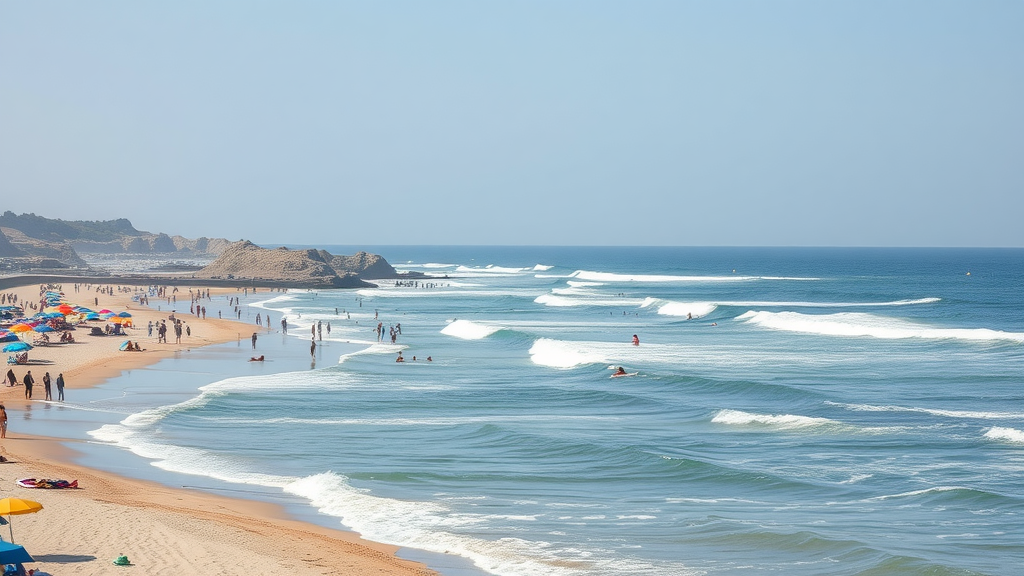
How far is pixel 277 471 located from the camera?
19.0 meters

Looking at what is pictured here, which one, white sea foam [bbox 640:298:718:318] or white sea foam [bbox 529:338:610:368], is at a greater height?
white sea foam [bbox 640:298:718:318]

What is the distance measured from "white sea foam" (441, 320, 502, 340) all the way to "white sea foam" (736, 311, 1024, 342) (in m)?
15.7

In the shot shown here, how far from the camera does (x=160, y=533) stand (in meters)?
13.9

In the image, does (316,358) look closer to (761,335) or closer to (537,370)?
(537,370)

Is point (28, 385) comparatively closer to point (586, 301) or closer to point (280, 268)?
point (586, 301)

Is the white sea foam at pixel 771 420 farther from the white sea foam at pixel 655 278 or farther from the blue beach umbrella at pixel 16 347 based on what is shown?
the white sea foam at pixel 655 278

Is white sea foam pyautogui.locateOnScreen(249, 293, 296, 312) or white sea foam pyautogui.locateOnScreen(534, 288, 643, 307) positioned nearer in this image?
white sea foam pyautogui.locateOnScreen(249, 293, 296, 312)

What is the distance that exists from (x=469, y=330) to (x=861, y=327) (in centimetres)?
2054

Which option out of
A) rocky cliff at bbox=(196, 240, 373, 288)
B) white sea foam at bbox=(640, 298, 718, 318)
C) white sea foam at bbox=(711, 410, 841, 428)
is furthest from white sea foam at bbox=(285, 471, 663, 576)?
rocky cliff at bbox=(196, 240, 373, 288)

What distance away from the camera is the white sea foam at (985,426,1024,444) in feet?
70.7

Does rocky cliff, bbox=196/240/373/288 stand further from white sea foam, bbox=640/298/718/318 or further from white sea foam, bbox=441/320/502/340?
white sea foam, bbox=441/320/502/340

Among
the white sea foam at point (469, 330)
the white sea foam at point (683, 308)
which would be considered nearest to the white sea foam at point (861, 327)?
the white sea foam at point (683, 308)

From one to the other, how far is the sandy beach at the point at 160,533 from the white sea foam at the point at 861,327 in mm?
37420

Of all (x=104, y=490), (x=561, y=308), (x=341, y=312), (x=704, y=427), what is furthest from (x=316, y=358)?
(x=561, y=308)
